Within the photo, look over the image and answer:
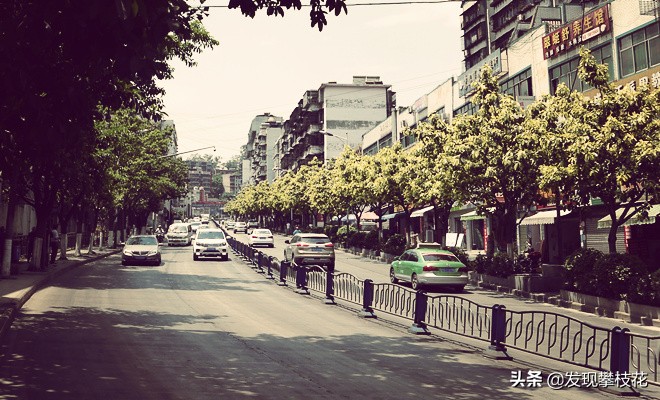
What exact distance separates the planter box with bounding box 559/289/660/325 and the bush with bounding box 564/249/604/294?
22 cm

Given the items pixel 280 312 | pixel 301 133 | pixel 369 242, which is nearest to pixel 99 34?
pixel 280 312

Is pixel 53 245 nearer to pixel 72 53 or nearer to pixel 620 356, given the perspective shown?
pixel 72 53

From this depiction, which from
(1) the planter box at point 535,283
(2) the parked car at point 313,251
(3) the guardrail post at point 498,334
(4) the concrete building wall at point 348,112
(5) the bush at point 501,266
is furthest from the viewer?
(4) the concrete building wall at point 348,112

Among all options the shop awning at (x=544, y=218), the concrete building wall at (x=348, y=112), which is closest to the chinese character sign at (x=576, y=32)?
the shop awning at (x=544, y=218)

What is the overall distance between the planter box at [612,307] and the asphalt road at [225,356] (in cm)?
654

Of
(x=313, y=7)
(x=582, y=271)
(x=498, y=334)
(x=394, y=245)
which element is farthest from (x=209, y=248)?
(x=313, y=7)

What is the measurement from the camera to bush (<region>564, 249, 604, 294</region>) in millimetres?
17734

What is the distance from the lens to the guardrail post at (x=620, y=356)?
7789mm

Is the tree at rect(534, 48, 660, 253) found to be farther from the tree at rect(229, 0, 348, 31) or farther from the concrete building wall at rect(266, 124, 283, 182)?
the concrete building wall at rect(266, 124, 283, 182)

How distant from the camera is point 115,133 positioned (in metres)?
25.1

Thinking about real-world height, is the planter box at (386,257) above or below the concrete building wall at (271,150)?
below

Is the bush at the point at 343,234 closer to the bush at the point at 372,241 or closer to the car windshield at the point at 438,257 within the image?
the bush at the point at 372,241

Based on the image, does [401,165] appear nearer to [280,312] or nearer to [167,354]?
[280,312]

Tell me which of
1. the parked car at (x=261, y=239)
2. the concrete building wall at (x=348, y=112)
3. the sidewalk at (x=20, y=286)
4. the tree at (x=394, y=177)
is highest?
the concrete building wall at (x=348, y=112)
